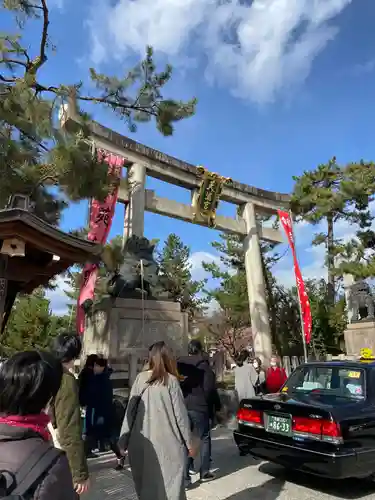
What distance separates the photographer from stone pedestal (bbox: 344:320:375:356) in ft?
44.5

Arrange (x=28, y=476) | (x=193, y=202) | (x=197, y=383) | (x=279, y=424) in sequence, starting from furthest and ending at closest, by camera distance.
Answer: (x=193, y=202)
(x=197, y=383)
(x=279, y=424)
(x=28, y=476)

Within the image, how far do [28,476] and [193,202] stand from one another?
12363 mm

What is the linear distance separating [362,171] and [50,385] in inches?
770

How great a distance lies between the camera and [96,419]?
15.6 ft

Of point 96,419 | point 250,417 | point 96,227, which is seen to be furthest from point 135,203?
point 250,417

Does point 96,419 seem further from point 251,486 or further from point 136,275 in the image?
point 136,275

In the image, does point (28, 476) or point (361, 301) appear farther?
point (361, 301)

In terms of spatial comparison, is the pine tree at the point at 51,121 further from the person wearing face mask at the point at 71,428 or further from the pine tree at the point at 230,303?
the pine tree at the point at 230,303

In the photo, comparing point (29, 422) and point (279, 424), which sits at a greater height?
point (29, 422)

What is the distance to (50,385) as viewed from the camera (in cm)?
141

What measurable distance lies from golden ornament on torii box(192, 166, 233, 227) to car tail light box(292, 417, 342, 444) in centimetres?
985

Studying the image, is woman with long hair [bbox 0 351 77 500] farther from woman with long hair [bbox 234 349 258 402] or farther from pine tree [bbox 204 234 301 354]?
pine tree [bbox 204 234 301 354]

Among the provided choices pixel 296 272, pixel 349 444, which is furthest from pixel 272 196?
pixel 349 444

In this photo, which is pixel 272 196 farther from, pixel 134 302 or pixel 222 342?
pixel 222 342
